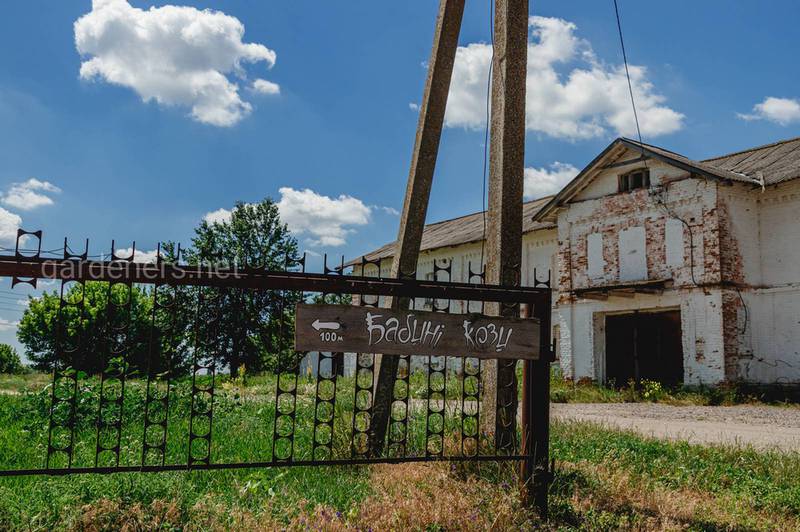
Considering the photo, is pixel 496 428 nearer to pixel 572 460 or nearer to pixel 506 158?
pixel 572 460

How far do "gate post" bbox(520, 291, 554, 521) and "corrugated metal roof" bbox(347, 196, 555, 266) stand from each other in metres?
18.3

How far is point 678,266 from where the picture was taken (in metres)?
19.6

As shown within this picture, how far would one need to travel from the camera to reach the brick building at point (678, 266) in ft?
61.1

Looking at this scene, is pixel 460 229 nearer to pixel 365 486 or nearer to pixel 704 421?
pixel 704 421

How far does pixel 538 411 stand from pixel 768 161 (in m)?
18.6

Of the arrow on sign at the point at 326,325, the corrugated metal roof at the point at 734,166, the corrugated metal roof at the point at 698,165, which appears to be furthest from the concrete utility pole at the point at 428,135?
the corrugated metal roof at the point at 698,165

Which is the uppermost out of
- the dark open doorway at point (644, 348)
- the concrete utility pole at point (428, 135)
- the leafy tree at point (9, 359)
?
the concrete utility pole at point (428, 135)

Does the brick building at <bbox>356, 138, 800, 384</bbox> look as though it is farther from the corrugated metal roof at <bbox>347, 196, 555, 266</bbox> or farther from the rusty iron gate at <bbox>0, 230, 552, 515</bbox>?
the rusty iron gate at <bbox>0, 230, 552, 515</bbox>

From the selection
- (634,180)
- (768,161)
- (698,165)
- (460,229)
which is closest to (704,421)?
(698,165)

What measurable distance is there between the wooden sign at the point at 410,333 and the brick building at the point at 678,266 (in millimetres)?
12843

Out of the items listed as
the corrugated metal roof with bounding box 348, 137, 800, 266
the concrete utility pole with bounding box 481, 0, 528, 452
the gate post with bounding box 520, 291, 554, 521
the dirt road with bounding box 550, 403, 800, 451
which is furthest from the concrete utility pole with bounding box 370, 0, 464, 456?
the corrugated metal roof with bounding box 348, 137, 800, 266

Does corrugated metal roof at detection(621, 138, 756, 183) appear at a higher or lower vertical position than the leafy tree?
higher

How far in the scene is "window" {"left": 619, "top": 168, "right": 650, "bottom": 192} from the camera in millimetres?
21062

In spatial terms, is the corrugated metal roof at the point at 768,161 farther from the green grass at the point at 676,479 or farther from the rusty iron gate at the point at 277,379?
the rusty iron gate at the point at 277,379
